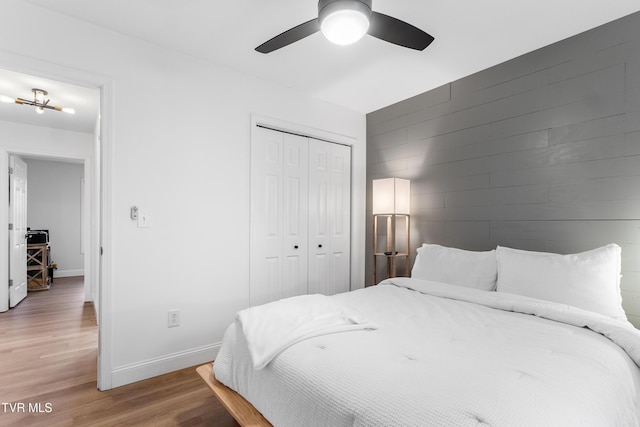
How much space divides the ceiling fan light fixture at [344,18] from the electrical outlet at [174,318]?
2.19 m

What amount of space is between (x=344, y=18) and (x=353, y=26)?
62 millimetres

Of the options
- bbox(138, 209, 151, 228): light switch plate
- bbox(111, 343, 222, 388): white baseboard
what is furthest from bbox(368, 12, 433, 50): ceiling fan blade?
bbox(111, 343, 222, 388): white baseboard

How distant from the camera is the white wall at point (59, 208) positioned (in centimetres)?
613

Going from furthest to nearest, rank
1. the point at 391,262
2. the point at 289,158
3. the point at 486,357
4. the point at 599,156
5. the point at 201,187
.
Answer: the point at 391,262
the point at 289,158
the point at 201,187
the point at 599,156
the point at 486,357

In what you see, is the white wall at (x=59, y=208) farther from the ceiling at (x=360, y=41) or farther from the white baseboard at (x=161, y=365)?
the white baseboard at (x=161, y=365)

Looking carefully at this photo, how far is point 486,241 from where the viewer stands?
9.06 ft

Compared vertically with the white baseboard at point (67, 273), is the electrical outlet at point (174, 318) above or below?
above

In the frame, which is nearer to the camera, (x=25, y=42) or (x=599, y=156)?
(x=25, y=42)

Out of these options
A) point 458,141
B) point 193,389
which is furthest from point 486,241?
point 193,389

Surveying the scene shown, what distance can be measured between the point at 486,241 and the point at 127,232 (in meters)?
2.79

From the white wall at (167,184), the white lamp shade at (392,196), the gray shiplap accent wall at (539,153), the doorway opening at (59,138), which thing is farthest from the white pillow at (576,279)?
the doorway opening at (59,138)

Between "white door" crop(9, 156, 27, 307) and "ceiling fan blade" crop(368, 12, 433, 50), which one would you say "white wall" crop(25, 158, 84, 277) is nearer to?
"white door" crop(9, 156, 27, 307)

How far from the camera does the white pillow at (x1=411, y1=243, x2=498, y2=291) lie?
2312mm

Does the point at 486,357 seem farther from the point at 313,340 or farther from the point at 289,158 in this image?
the point at 289,158
